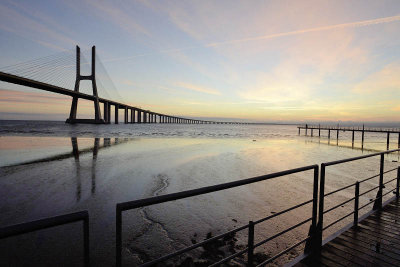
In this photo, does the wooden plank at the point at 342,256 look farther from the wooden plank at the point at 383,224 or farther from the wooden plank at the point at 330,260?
the wooden plank at the point at 383,224

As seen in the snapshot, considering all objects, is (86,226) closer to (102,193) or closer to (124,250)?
(124,250)

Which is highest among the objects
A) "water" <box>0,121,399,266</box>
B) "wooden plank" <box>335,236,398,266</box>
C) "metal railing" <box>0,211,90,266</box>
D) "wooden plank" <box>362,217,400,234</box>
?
"metal railing" <box>0,211,90,266</box>

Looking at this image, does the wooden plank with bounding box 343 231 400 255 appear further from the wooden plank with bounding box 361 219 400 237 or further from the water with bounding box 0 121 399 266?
the water with bounding box 0 121 399 266

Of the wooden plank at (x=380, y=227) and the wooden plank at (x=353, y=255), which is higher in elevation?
the wooden plank at (x=380, y=227)

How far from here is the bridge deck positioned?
2.86 meters

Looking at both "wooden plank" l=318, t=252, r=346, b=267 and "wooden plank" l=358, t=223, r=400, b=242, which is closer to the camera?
"wooden plank" l=318, t=252, r=346, b=267

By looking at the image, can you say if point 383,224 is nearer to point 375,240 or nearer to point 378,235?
point 378,235

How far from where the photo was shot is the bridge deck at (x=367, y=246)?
9.39 feet

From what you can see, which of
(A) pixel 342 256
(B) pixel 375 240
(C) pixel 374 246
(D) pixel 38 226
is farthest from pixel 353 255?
(D) pixel 38 226

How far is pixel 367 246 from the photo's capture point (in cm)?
320

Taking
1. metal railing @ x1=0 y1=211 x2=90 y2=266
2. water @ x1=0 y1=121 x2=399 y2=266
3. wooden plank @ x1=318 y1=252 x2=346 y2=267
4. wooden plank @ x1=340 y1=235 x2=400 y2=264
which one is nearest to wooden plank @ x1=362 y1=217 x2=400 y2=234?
wooden plank @ x1=340 y1=235 x2=400 y2=264

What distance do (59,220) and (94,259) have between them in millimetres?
4053

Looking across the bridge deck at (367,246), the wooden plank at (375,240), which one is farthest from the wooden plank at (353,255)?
the wooden plank at (375,240)

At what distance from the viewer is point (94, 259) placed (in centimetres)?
445
